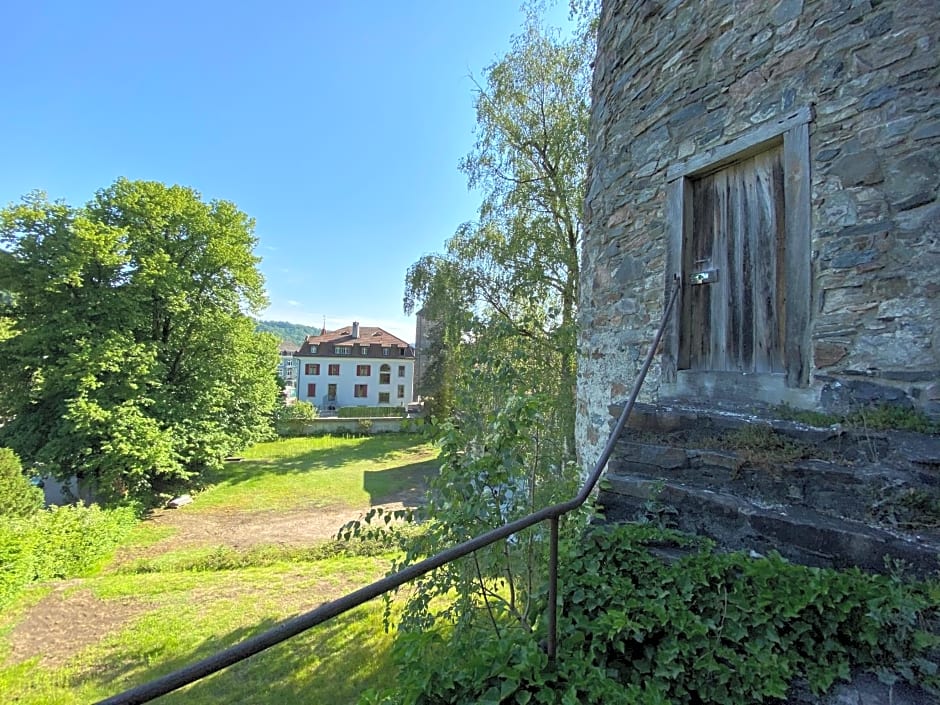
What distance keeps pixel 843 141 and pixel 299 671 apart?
6393mm

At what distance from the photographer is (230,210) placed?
14.0 m

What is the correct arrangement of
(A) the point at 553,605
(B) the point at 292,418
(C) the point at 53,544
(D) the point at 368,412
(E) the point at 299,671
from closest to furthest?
1. (A) the point at 553,605
2. (E) the point at 299,671
3. (C) the point at 53,544
4. (B) the point at 292,418
5. (D) the point at 368,412

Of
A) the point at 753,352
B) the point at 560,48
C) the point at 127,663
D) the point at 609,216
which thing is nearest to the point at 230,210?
the point at 560,48

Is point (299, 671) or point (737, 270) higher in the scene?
point (737, 270)

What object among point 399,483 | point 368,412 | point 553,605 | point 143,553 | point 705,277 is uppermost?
point 705,277

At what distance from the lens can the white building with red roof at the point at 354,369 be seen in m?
30.4

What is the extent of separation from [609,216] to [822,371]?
1.94 meters

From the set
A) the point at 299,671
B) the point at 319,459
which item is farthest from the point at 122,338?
the point at 299,671

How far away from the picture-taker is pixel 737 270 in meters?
2.62

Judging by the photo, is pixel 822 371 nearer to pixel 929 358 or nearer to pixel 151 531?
pixel 929 358

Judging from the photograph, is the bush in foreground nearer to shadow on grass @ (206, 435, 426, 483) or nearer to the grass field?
the grass field

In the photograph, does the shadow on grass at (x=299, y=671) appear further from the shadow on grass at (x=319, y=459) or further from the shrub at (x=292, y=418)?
the shrub at (x=292, y=418)

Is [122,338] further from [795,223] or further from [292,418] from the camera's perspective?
[795,223]

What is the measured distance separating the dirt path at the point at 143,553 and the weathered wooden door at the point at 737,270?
811cm
